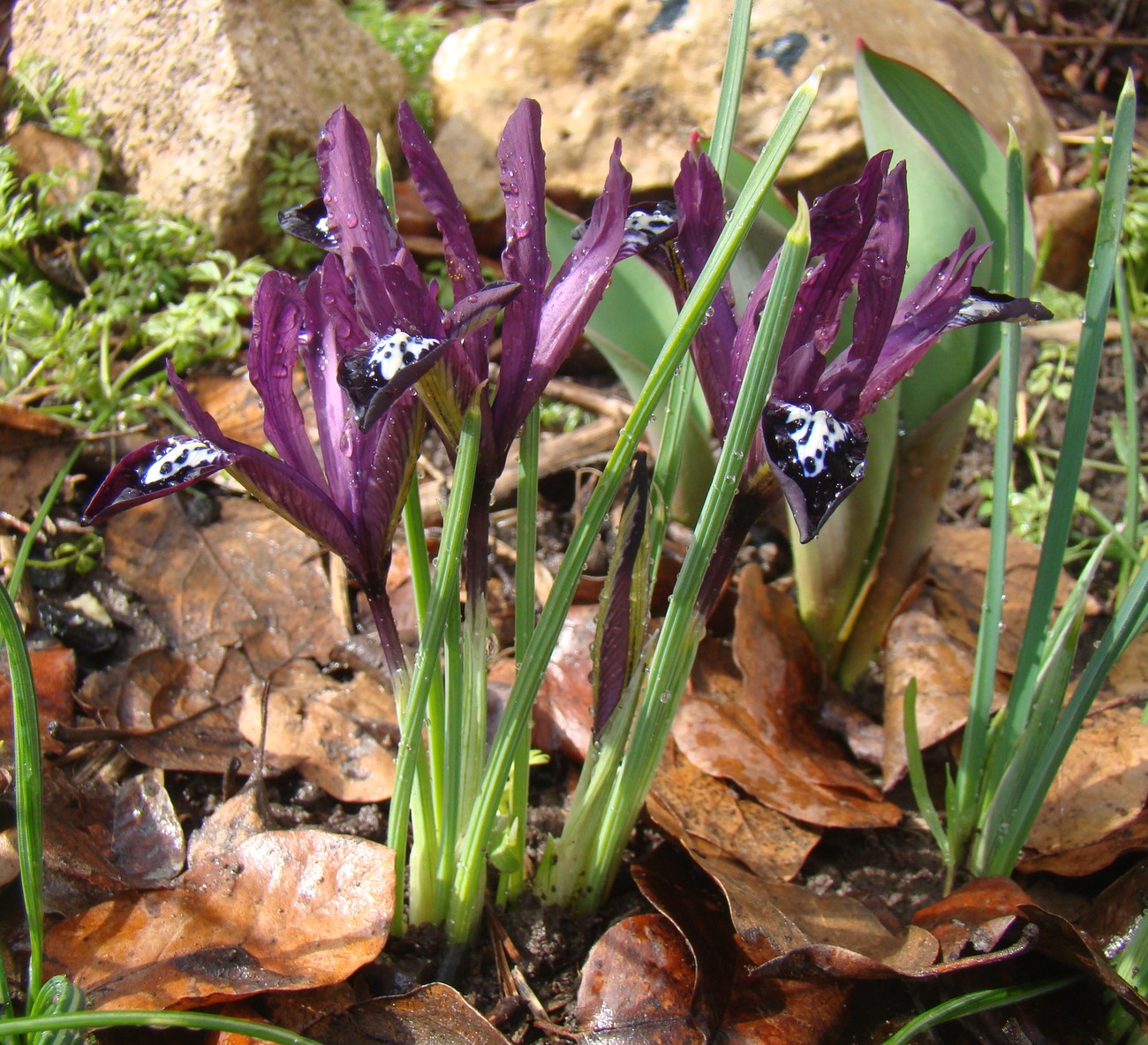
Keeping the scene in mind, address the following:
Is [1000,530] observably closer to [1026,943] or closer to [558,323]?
[1026,943]

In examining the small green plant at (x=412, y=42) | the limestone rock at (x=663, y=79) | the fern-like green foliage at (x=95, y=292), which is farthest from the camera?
the small green plant at (x=412, y=42)

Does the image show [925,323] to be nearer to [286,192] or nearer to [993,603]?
[993,603]

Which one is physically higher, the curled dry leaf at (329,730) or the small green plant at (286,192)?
the small green plant at (286,192)

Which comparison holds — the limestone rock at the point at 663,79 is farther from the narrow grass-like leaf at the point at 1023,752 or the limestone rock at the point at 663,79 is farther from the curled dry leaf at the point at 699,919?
the curled dry leaf at the point at 699,919

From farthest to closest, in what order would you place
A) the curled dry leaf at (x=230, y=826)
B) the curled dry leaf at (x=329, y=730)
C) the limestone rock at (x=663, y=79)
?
the limestone rock at (x=663, y=79) < the curled dry leaf at (x=329, y=730) < the curled dry leaf at (x=230, y=826)

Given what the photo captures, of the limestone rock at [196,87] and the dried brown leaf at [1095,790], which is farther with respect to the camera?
the limestone rock at [196,87]

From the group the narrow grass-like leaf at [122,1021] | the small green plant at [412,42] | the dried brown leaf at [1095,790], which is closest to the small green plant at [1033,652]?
the dried brown leaf at [1095,790]

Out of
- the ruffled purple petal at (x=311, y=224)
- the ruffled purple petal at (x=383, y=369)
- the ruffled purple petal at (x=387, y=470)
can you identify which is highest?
the ruffled purple petal at (x=311, y=224)
